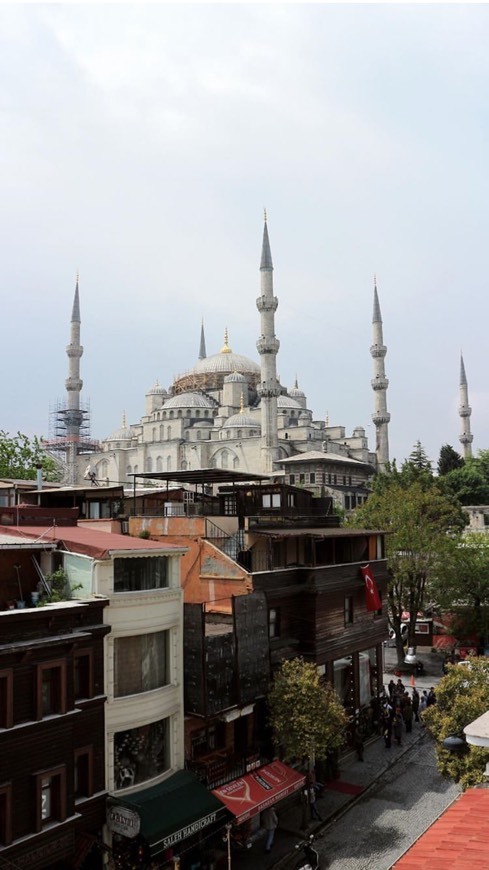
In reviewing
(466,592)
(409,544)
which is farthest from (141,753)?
(466,592)

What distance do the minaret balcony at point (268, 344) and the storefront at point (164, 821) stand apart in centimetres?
5440

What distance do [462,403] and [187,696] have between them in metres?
80.3

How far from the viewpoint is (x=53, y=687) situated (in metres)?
12.5

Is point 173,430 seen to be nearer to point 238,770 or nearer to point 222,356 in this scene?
point 222,356

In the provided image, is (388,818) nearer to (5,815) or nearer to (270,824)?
(270,824)

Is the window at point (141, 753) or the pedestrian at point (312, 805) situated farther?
the pedestrian at point (312, 805)

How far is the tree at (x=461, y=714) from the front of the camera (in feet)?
45.0

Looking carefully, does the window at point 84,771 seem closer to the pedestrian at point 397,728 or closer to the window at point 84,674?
the window at point 84,674

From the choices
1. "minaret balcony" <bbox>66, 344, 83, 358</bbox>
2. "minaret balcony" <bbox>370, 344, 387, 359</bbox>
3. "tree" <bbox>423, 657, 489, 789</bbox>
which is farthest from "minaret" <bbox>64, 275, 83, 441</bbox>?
"tree" <bbox>423, 657, 489, 789</bbox>

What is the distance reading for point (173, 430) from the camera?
282 feet

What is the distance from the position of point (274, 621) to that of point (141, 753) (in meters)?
5.50

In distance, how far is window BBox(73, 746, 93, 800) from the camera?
42.8 ft

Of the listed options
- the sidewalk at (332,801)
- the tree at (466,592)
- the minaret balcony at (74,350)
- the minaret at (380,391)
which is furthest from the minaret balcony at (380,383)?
the sidewalk at (332,801)

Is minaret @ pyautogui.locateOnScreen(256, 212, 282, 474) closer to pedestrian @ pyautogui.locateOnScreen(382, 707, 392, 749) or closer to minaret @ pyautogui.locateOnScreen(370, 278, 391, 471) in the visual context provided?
minaret @ pyautogui.locateOnScreen(370, 278, 391, 471)
